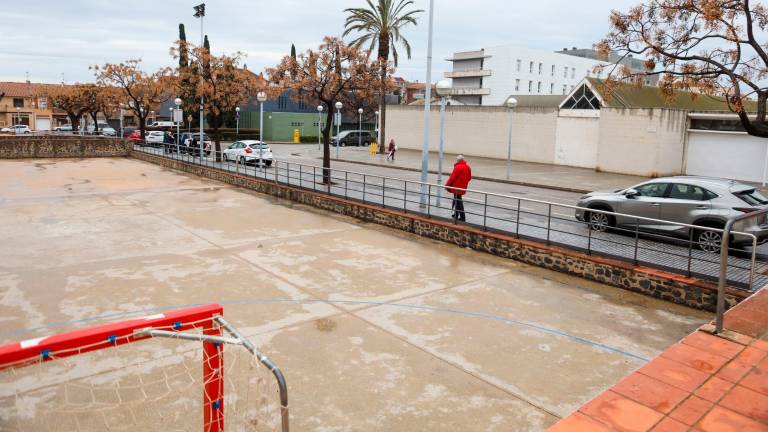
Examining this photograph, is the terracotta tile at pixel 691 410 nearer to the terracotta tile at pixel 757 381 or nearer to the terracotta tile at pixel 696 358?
the terracotta tile at pixel 757 381

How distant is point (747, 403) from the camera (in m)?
5.42

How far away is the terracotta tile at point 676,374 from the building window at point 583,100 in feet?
103

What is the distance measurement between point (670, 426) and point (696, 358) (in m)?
1.67

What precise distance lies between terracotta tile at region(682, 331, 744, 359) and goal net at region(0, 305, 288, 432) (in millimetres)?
4838

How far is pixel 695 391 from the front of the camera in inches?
223

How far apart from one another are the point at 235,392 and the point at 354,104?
60.9 meters

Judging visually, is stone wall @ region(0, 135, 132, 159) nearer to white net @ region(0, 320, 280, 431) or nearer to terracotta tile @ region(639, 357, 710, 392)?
white net @ region(0, 320, 280, 431)

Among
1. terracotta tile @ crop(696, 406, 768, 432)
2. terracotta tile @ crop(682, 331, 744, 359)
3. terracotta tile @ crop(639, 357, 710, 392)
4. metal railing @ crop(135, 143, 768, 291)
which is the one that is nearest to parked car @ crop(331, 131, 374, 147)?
metal railing @ crop(135, 143, 768, 291)

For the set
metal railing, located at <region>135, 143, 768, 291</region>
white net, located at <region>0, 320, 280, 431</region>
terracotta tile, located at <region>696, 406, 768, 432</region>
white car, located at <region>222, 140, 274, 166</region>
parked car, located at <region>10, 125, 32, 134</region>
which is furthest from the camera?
parked car, located at <region>10, 125, 32, 134</region>

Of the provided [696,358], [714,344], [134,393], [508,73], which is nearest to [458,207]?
[714,344]

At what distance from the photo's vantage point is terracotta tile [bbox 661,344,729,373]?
620 centimetres

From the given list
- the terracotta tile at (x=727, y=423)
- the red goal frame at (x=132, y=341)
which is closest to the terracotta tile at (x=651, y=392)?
the terracotta tile at (x=727, y=423)

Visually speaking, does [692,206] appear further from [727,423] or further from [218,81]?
[218,81]

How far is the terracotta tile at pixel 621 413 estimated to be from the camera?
5078 millimetres
